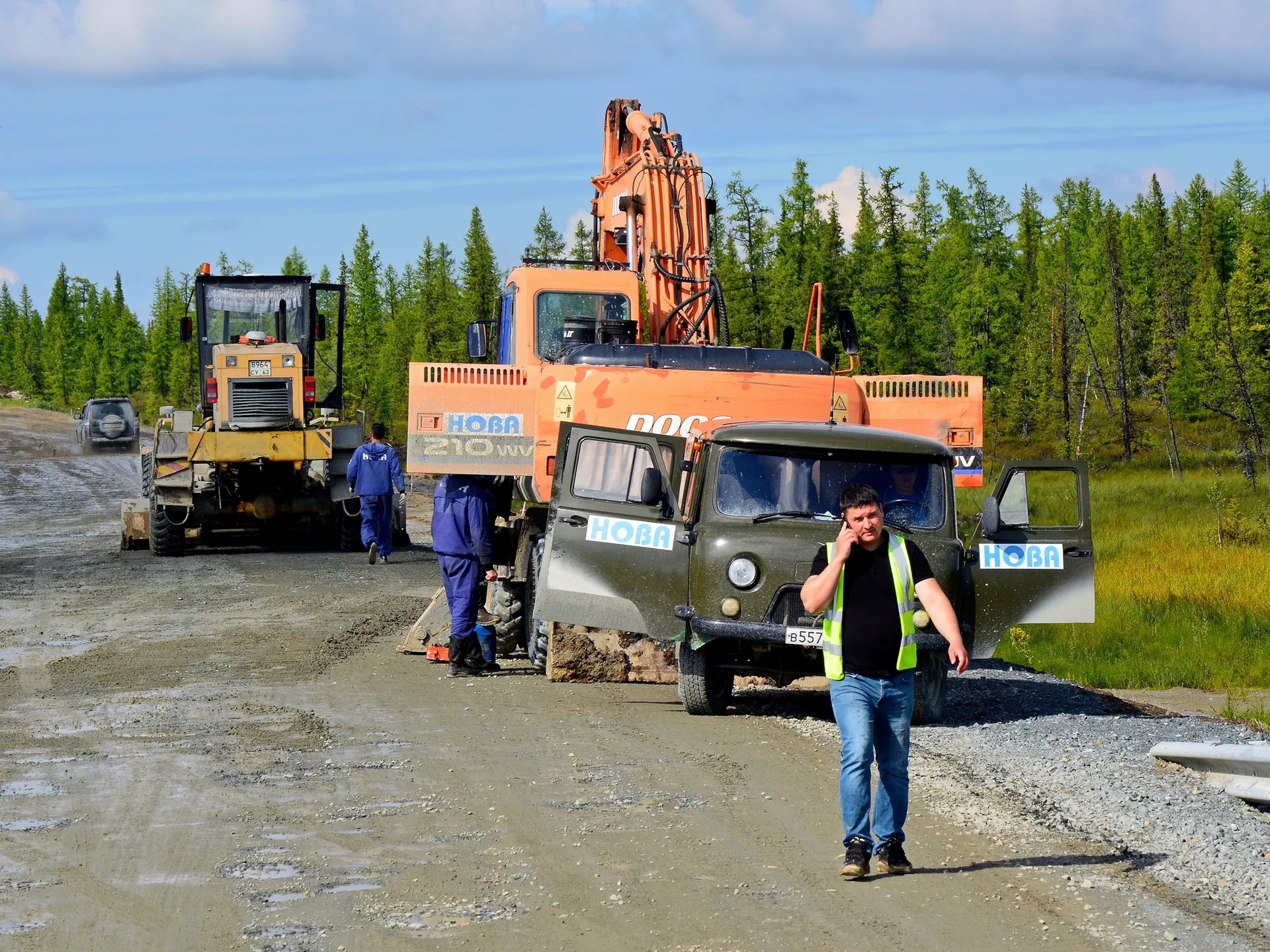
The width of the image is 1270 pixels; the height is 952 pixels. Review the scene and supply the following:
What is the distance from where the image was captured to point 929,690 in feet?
35.6

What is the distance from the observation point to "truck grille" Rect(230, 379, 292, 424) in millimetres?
24078

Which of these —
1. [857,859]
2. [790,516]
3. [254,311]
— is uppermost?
[254,311]

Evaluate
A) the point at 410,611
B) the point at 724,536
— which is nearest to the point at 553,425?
the point at 724,536

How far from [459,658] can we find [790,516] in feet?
11.4

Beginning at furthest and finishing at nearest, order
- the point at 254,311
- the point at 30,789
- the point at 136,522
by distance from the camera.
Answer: the point at 254,311 → the point at 136,522 → the point at 30,789

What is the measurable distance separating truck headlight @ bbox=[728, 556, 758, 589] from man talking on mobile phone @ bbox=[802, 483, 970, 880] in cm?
322

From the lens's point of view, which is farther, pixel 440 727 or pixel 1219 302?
pixel 1219 302

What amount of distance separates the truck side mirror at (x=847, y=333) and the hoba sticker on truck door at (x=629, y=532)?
3349mm

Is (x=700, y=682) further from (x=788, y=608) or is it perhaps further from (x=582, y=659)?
(x=582, y=659)

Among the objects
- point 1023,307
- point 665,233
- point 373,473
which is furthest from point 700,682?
point 1023,307

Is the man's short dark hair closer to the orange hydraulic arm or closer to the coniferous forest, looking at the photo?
the orange hydraulic arm

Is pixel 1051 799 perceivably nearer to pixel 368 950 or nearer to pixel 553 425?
pixel 368 950

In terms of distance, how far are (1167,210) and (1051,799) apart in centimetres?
11081

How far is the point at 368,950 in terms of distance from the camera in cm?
577
